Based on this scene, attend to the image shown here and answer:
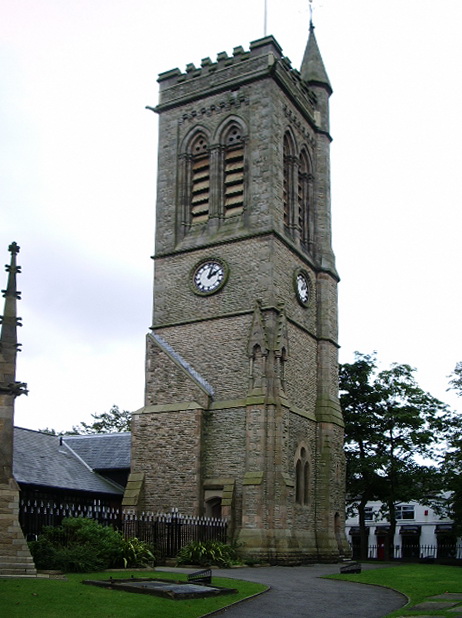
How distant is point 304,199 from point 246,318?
30.5 ft

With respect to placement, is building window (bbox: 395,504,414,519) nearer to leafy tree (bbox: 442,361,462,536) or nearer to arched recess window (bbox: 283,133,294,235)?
leafy tree (bbox: 442,361,462,536)

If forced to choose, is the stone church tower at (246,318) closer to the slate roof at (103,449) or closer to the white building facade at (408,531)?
the slate roof at (103,449)

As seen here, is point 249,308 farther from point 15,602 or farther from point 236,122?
point 15,602

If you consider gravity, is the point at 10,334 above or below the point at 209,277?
below

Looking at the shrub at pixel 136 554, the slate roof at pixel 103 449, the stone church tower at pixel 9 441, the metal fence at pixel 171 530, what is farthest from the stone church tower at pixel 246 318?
the stone church tower at pixel 9 441

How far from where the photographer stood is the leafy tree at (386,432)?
4006 centimetres

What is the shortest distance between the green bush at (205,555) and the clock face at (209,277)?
1211 cm

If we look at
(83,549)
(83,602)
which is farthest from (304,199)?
(83,602)

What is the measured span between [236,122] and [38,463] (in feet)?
60.6

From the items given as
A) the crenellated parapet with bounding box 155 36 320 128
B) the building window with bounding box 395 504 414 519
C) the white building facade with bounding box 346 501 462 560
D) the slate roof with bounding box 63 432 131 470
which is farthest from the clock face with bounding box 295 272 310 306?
the building window with bounding box 395 504 414 519

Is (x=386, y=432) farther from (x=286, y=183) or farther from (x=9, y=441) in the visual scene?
(x=9, y=441)

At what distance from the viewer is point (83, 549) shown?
20.8 m

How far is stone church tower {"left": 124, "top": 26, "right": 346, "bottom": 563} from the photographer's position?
31.4 metres

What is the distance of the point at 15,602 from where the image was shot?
13734mm
